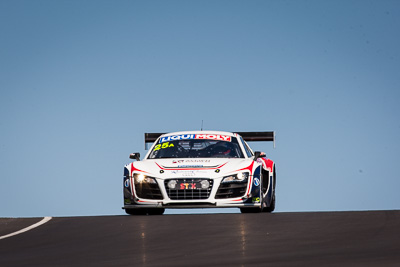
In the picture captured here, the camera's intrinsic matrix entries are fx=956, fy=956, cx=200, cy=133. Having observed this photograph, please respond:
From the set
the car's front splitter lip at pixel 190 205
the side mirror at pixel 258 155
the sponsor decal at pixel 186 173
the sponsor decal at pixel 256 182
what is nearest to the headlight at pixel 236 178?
the sponsor decal at pixel 256 182

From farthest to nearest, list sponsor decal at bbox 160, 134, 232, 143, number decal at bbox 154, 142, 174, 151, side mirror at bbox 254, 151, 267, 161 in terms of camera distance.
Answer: sponsor decal at bbox 160, 134, 232, 143 → number decal at bbox 154, 142, 174, 151 → side mirror at bbox 254, 151, 267, 161

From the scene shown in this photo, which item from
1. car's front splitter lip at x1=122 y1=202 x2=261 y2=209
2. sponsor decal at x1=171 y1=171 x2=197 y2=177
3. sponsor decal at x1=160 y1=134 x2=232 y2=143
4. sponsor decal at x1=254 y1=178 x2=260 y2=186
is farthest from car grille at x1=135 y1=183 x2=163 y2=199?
sponsor decal at x1=160 y1=134 x2=232 y2=143

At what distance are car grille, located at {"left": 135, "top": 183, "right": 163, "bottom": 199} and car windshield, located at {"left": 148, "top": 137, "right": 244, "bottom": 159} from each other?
1.41m

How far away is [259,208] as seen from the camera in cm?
1583

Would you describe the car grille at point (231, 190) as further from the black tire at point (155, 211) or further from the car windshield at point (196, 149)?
the black tire at point (155, 211)

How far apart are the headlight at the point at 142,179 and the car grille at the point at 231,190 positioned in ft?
3.51

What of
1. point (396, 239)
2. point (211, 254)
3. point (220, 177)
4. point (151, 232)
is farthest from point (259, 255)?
point (220, 177)

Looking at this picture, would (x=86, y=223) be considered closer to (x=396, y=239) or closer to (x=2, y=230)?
(x=2, y=230)

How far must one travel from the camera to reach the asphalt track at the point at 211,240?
27.4 ft

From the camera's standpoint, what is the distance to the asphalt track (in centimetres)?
834

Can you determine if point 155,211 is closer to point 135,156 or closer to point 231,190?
point 135,156

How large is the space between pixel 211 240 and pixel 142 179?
5498 millimetres

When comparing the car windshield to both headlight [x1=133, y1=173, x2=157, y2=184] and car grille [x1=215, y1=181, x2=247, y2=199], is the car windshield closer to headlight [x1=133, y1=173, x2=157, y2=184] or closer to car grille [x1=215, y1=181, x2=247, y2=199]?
headlight [x1=133, y1=173, x2=157, y2=184]

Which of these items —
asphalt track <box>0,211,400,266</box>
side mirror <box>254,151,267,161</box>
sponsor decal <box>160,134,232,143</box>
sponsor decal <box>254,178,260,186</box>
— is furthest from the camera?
sponsor decal <box>160,134,232,143</box>
